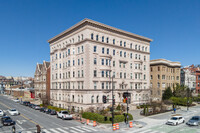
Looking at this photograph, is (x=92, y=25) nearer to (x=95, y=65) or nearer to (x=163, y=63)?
(x=95, y=65)

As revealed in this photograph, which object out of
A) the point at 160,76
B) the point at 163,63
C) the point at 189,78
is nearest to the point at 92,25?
the point at 163,63

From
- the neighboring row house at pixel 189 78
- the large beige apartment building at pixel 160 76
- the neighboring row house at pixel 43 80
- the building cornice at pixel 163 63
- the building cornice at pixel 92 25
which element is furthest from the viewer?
the neighboring row house at pixel 189 78

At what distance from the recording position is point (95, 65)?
47.4 meters

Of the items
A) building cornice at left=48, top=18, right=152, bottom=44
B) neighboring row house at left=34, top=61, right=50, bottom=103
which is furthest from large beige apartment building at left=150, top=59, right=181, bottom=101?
neighboring row house at left=34, top=61, right=50, bottom=103

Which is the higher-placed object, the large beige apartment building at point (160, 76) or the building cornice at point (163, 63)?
the building cornice at point (163, 63)

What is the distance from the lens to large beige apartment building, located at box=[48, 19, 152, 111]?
4691 cm

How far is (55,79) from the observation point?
60.9 m

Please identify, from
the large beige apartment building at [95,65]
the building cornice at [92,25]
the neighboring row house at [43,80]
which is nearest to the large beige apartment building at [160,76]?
the large beige apartment building at [95,65]

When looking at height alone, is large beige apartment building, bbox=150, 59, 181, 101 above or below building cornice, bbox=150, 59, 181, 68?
below

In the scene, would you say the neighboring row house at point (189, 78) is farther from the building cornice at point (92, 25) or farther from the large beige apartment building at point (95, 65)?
the building cornice at point (92, 25)

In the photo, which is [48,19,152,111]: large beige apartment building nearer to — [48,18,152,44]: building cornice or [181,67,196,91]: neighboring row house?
[48,18,152,44]: building cornice

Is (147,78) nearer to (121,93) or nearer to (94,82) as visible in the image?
(121,93)

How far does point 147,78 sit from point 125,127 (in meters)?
34.0

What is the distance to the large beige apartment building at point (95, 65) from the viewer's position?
46906 mm
